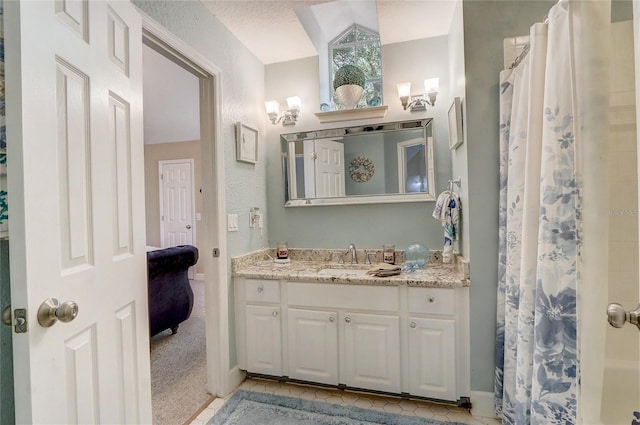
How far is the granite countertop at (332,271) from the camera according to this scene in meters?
1.83

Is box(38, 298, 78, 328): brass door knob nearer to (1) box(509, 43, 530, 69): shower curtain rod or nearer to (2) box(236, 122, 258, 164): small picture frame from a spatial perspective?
(2) box(236, 122, 258, 164): small picture frame

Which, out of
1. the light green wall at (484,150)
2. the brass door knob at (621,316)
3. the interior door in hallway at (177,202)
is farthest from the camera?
the interior door in hallway at (177,202)

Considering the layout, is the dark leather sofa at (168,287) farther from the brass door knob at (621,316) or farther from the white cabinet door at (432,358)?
the brass door knob at (621,316)

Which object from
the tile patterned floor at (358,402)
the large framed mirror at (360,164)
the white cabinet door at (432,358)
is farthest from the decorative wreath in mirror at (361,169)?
the tile patterned floor at (358,402)

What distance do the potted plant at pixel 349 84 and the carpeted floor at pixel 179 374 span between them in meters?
2.26

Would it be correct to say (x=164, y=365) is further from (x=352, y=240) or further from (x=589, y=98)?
(x=589, y=98)

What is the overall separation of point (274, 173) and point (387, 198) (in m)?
0.97

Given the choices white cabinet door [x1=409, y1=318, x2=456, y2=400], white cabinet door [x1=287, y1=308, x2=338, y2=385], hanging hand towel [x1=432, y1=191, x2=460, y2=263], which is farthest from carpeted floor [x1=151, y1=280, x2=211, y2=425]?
hanging hand towel [x1=432, y1=191, x2=460, y2=263]

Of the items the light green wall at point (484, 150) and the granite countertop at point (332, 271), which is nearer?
the light green wall at point (484, 150)

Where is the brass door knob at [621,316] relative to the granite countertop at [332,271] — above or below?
above

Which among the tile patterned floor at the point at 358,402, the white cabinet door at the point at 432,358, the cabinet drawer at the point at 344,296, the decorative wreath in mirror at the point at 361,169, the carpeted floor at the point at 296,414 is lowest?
the tile patterned floor at the point at 358,402

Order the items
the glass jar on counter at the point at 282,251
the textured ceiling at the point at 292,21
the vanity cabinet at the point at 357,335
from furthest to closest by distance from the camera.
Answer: the glass jar on counter at the point at 282,251 < the textured ceiling at the point at 292,21 < the vanity cabinet at the point at 357,335

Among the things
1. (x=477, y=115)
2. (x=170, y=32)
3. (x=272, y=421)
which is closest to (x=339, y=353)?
(x=272, y=421)

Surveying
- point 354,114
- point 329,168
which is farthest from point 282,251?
point 354,114
